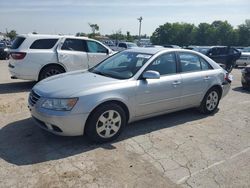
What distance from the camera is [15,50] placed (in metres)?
8.56

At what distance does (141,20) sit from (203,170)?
49.1m

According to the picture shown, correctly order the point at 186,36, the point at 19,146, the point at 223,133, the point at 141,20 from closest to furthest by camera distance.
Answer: the point at 19,146, the point at 223,133, the point at 141,20, the point at 186,36

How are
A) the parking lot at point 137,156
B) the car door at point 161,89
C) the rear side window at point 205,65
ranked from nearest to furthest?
the parking lot at point 137,156 → the car door at point 161,89 → the rear side window at point 205,65

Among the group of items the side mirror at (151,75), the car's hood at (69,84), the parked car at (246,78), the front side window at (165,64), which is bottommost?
Result: the parked car at (246,78)

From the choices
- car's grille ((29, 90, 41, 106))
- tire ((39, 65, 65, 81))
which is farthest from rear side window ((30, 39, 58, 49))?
car's grille ((29, 90, 41, 106))

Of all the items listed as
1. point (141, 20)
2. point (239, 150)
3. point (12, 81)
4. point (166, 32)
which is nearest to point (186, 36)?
point (166, 32)

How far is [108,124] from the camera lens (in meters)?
4.58

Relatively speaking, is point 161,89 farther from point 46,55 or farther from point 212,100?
point 46,55

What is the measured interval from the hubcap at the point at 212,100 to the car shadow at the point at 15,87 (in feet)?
17.5

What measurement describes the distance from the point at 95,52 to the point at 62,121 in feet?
19.8

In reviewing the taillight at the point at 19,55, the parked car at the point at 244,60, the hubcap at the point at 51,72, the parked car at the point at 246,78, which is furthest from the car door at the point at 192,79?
the parked car at the point at 244,60

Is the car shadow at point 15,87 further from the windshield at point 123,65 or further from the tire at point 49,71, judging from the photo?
the windshield at point 123,65

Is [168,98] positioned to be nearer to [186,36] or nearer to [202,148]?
[202,148]

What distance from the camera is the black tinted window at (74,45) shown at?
930 centimetres
